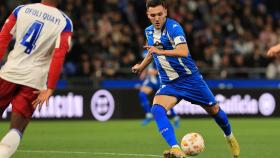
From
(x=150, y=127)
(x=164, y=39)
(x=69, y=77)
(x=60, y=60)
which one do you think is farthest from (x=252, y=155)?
(x=69, y=77)

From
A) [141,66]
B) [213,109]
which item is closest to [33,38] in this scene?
[141,66]

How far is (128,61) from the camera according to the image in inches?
872

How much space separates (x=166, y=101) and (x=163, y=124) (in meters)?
0.39

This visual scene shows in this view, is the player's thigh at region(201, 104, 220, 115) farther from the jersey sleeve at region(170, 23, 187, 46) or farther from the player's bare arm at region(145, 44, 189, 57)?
the jersey sleeve at region(170, 23, 187, 46)

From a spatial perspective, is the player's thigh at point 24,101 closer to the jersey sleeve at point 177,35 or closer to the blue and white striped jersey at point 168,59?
the jersey sleeve at point 177,35

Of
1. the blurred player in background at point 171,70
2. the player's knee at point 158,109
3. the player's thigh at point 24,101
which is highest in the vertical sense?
the player's thigh at point 24,101

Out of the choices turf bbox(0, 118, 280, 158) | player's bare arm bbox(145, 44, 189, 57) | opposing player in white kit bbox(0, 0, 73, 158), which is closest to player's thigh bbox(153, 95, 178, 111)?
player's bare arm bbox(145, 44, 189, 57)

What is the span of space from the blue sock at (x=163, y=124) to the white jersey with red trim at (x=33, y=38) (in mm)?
2199

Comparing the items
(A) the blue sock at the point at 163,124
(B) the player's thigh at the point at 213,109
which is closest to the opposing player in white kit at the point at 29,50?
(A) the blue sock at the point at 163,124

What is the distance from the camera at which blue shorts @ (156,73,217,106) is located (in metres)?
9.68

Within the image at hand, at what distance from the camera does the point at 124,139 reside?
1426cm

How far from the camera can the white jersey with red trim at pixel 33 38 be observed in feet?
24.3

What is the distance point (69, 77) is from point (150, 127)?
436 centimetres

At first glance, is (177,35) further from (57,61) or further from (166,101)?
(57,61)
